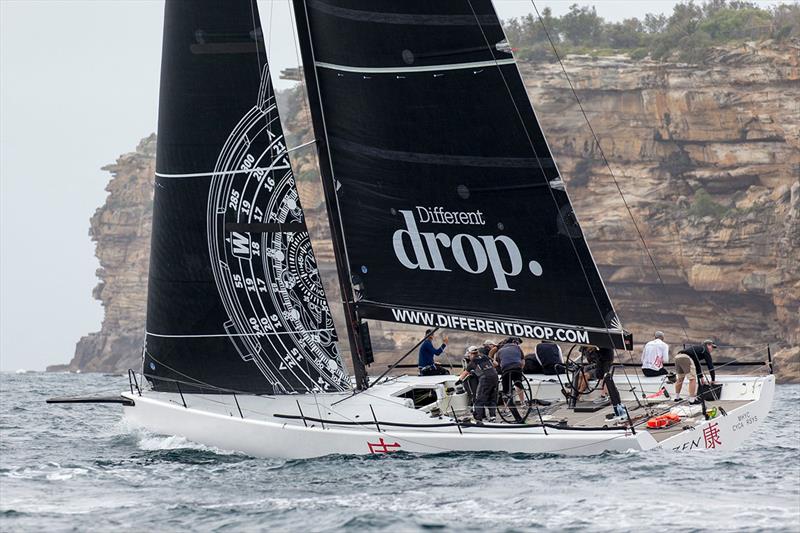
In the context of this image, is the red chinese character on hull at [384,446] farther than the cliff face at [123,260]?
No

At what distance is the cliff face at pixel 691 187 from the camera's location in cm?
4456

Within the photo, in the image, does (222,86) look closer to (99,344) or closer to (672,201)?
(672,201)

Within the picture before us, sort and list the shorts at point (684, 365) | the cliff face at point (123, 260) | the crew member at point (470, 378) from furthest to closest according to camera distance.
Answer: the cliff face at point (123, 260) → the shorts at point (684, 365) → the crew member at point (470, 378)

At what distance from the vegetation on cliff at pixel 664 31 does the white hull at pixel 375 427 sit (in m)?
39.1

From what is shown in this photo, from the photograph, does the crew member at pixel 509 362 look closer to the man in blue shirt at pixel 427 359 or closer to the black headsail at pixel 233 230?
the man in blue shirt at pixel 427 359

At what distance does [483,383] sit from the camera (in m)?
14.4

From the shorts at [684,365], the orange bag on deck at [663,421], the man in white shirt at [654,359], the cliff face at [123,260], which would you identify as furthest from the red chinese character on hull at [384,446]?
the cliff face at [123,260]

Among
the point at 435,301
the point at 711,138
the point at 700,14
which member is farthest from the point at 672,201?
the point at 435,301

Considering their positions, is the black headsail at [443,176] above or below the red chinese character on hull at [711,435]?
above

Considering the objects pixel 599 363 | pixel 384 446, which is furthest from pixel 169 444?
pixel 599 363

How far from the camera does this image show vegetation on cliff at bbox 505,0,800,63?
55312 millimetres

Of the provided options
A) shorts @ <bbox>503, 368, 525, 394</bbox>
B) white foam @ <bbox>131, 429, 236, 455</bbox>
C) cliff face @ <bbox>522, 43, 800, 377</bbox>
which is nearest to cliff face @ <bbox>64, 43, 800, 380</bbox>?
cliff face @ <bbox>522, 43, 800, 377</bbox>

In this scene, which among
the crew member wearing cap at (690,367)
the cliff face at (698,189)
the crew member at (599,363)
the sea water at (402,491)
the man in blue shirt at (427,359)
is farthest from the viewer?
the cliff face at (698,189)

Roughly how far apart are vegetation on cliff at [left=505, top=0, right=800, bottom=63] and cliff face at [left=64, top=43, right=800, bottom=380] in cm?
368
